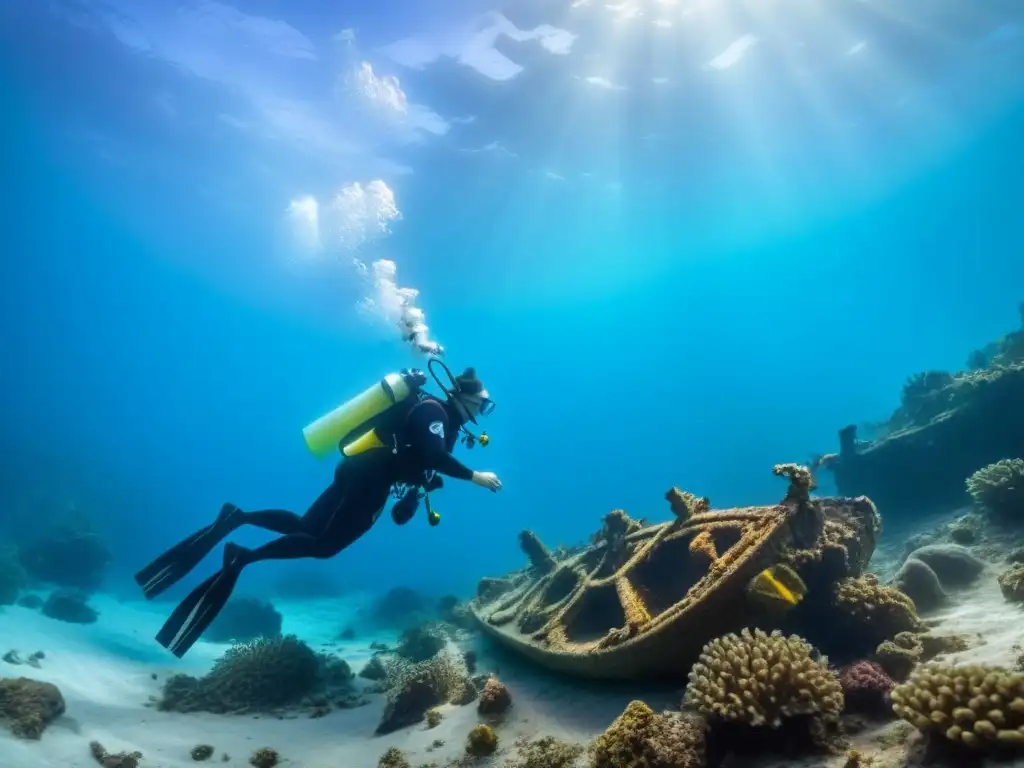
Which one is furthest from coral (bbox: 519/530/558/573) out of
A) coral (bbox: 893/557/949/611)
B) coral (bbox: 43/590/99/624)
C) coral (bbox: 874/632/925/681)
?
coral (bbox: 43/590/99/624)

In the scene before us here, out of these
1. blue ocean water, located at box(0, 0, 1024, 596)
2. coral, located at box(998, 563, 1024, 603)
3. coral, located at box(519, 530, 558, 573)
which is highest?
blue ocean water, located at box(0, 0, 1024, 596)

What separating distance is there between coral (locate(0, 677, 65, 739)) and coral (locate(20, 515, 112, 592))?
70.7ft

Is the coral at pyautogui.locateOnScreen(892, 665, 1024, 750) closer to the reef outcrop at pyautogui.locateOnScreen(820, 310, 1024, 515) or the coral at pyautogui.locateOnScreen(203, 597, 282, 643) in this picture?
the reef outcrop at pyautogui.locateOnScreen(820, 310, 1024, 515)

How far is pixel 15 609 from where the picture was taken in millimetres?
15328

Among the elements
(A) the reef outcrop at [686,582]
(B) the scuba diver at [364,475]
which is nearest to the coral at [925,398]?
(A) the reef outcrop at [686,582]

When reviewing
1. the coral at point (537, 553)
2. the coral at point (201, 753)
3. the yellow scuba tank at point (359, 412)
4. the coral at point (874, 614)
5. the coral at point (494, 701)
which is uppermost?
the yellow scuba tank at point (359, 412)

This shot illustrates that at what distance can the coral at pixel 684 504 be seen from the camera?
745cm

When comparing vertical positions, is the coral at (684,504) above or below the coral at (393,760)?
above

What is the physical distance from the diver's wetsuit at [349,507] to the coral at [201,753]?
1285mm

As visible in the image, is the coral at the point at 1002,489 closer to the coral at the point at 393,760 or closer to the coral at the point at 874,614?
the coral at the point at 874,614

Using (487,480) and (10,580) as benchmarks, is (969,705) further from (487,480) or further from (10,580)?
(10,580)

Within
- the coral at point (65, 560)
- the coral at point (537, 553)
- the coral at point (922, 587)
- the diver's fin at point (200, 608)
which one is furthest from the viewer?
the coral at point (65, 560)

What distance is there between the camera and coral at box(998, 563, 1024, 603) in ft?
20.8

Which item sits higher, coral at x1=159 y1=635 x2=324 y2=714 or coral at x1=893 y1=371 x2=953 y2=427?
coral at x1=893 y1=371 x2=953 y2=427
